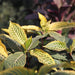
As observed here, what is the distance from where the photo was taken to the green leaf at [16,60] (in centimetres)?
85

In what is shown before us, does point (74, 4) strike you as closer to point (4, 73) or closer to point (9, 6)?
point (4, 73)

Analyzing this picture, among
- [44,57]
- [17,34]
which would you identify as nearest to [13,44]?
[17,34]

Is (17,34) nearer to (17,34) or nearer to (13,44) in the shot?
(17,34)

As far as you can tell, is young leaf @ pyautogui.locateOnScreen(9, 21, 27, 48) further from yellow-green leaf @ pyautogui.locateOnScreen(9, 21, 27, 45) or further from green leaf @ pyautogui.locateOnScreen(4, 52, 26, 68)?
green leaf @ pyautogui.locateOnScreen(4, 52, 26, 68)

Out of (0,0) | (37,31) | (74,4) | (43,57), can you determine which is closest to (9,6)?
(0,0)

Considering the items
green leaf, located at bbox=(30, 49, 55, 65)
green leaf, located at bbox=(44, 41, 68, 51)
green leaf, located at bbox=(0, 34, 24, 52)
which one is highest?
green leaf, located at bbox=(0, 34, 24, 52)

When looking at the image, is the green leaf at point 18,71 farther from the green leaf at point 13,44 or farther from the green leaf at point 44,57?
the green leaf at point 13,44

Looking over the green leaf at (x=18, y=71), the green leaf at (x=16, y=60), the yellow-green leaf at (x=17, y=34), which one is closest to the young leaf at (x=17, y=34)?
Result: the yellow-green leaf at (x=17, y=34)

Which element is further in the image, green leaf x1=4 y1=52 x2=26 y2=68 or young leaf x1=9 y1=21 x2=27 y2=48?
young leaf x1=9 y1=21 x2=27 y2=48

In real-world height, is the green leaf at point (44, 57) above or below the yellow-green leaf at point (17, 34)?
below

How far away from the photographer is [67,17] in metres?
2.17

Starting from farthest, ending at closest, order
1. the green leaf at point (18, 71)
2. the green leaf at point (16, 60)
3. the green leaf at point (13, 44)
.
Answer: the green leaf at point (13, 44), the green leaf at point (16, 60), the green leaf at point (18, 71)

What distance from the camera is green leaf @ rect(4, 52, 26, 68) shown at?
2.80 ft

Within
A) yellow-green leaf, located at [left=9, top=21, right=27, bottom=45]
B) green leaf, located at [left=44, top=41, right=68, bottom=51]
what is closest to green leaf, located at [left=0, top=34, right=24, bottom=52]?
yellow-green leaf, located at [left=9, top=21, right=27, bottom=45]
